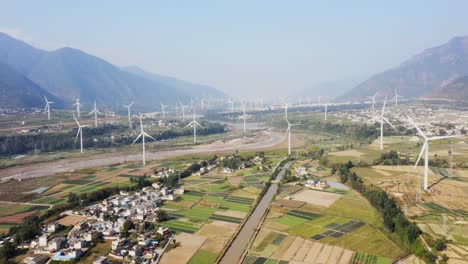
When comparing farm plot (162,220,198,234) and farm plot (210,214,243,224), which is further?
farm plot (210,214,243,224)

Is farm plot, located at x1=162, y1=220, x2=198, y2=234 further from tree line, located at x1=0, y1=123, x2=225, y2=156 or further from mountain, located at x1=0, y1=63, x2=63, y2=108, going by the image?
mountain, located at x1=0, y1=63, x2=63, y2=108

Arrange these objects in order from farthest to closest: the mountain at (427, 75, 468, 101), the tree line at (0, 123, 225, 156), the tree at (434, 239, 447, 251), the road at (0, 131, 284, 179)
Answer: the mountain at (427, 75, 468, 101), the tree line at (0, 123, 225, 156), the road at (0, 131, 284, 179), the tree at (434, 239, 447, 251)

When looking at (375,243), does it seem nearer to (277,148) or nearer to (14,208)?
(14,208)

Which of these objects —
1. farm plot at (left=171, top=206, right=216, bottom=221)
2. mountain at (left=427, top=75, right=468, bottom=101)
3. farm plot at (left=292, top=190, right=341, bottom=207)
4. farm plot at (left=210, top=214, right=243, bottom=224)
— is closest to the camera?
farm plot at (left=210, top=214, right=243, bottom=224)

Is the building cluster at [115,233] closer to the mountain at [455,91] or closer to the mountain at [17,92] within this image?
the mountain at [17,92]

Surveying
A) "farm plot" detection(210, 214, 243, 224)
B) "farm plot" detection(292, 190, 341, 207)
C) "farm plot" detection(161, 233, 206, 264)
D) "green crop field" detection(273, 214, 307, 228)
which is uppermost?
"farm plot" detection(292, 190, 341, 207)

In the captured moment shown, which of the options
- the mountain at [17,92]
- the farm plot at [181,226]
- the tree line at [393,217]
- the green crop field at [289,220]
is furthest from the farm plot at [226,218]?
the mountain at [17,92]

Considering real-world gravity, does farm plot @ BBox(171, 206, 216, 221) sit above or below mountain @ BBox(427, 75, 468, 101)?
below

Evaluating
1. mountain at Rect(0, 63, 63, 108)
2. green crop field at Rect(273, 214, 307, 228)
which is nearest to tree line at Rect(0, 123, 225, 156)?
mountain at Rect(0, 63, 63, 108)

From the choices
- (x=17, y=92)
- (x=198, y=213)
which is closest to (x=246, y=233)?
(x=198, y=213)

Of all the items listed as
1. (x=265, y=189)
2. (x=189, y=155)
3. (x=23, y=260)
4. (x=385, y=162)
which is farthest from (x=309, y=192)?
(x=189, y=155)
